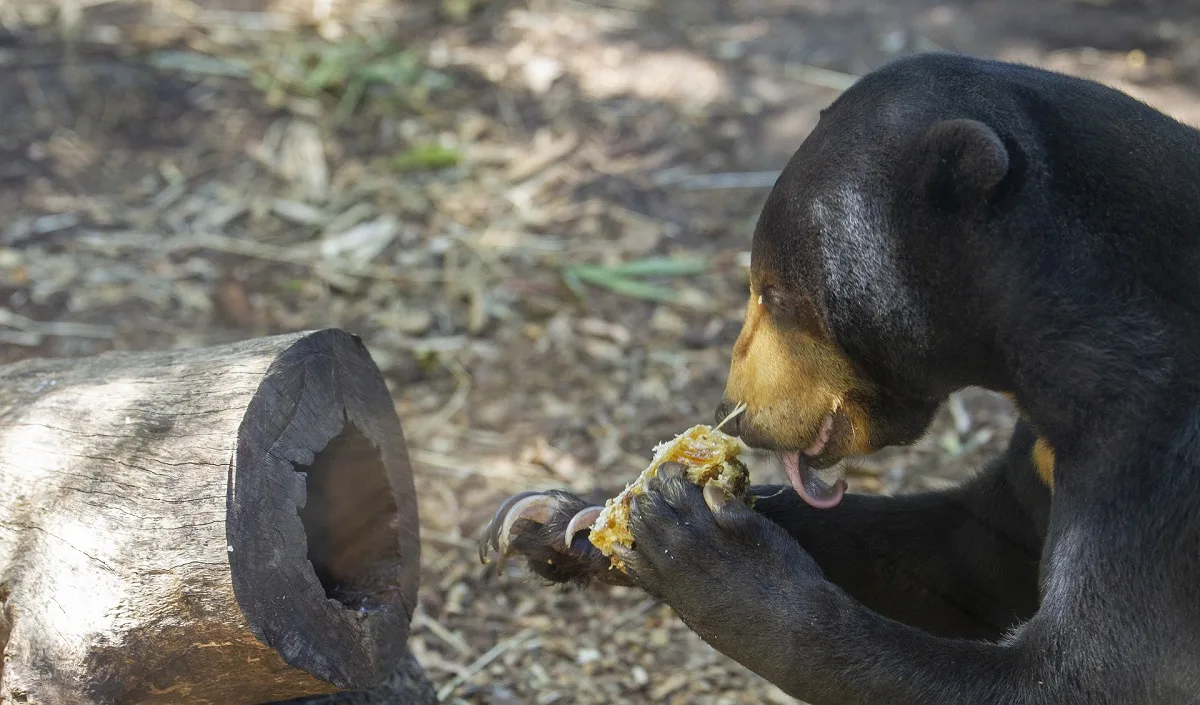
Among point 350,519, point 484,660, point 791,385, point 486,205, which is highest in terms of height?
point 791,385

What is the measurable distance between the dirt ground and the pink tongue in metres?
1.16

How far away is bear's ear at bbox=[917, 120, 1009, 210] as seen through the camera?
309cm

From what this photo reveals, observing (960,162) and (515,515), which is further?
(515,515)

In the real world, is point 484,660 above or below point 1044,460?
below

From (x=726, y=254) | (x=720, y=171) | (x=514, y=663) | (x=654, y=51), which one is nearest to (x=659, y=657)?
(x=514, y=663)

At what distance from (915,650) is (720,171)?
5940 mm

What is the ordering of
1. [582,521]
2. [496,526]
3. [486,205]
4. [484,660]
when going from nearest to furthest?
[582,521]
[496,526]
[484,660]
[486,205]

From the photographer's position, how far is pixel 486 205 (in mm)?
8133

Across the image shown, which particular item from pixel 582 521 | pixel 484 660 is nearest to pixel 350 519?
pixel 582 521

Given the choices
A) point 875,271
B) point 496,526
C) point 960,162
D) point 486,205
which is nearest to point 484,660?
point 496,526

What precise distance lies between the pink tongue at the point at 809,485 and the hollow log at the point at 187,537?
128 centimetres

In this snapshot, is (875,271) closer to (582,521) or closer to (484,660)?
(582,521)

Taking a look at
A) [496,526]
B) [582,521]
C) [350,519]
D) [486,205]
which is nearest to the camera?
[350,519]

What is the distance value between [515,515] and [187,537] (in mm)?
1139
